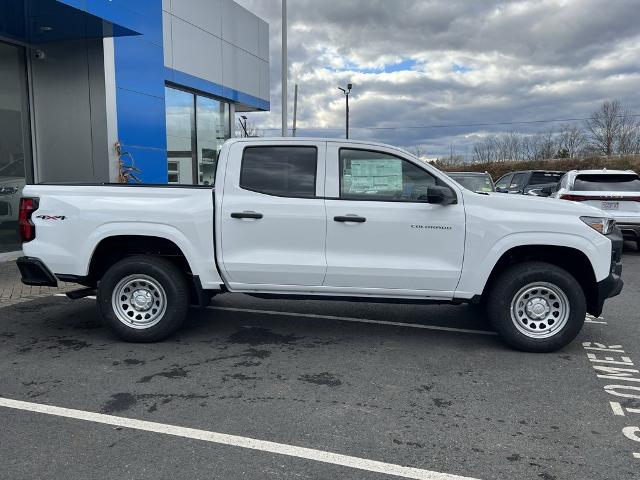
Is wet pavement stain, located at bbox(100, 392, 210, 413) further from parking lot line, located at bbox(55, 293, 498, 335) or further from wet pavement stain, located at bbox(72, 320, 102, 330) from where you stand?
parking lot line, located at bbox(55, 293, 498, 335)

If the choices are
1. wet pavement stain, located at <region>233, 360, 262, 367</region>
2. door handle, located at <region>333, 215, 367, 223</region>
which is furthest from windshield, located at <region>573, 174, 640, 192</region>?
wet pavement stain, located at <region>233, 360, 262, 367</region>

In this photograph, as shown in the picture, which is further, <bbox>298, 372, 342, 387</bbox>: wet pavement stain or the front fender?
the front fender

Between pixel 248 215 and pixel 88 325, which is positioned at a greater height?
pixel 248 215

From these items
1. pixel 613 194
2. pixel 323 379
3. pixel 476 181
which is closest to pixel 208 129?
pixel 476 181

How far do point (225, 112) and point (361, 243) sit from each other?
13897mm

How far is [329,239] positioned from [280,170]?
844 mm

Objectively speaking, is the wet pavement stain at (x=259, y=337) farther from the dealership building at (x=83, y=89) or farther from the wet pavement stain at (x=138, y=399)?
the dealership building at (x=83, y=89)

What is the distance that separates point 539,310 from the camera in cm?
525

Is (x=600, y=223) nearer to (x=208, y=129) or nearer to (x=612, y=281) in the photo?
(x=612, y=281)

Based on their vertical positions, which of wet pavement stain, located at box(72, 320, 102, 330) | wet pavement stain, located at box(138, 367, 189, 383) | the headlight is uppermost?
the headlight

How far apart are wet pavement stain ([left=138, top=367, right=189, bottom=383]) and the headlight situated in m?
3.81

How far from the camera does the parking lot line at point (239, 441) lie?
3.18 metres

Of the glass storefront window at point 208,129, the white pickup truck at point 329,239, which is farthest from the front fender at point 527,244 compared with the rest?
the glass storefront window at point 208,129

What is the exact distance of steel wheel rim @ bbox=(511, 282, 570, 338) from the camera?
520cm
